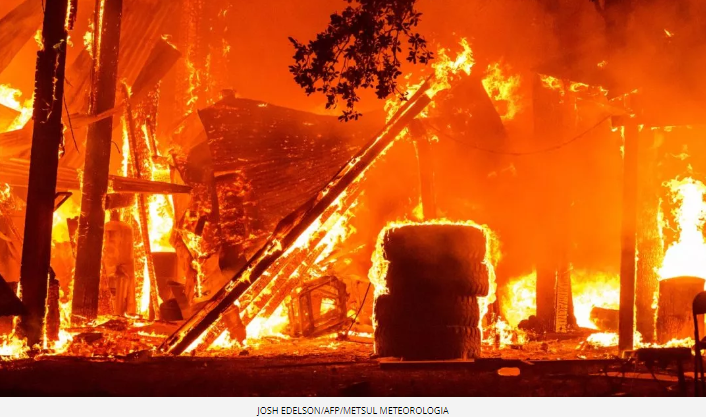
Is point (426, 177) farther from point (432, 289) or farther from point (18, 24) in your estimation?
point (18, 24)

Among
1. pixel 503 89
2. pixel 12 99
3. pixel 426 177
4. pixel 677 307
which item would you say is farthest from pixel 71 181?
pixel 677 307

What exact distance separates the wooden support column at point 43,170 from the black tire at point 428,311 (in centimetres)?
563

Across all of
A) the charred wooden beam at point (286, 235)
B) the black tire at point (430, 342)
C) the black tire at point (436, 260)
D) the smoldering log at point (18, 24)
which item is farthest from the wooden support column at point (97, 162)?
the black tire at point (436, 260)

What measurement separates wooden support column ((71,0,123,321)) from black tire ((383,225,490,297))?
27.5 feet

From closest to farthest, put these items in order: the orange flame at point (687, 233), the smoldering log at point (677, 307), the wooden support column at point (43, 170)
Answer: the wooden support column at point (43, 170)
the smoldering log at point (677, 307)
the orange flame at point (687, 233)

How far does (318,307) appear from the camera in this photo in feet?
49.2

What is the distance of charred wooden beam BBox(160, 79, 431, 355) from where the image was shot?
34.8 feet

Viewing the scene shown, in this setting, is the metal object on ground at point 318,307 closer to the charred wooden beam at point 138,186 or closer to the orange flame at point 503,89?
the charred wooden beam at point 138,186

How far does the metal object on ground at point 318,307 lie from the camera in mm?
Answer: 14578

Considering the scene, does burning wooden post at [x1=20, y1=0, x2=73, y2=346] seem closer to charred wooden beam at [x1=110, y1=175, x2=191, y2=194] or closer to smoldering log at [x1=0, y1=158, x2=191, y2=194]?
smoldering log at [x1=0, y1=158, x2=191, y2=194]

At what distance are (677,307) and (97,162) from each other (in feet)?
40.1

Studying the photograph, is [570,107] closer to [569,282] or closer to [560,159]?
[560,159]

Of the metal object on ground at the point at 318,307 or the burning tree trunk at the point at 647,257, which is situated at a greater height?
the burning tree trunk at the point at 647,257

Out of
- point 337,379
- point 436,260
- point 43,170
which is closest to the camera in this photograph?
point 337,379
